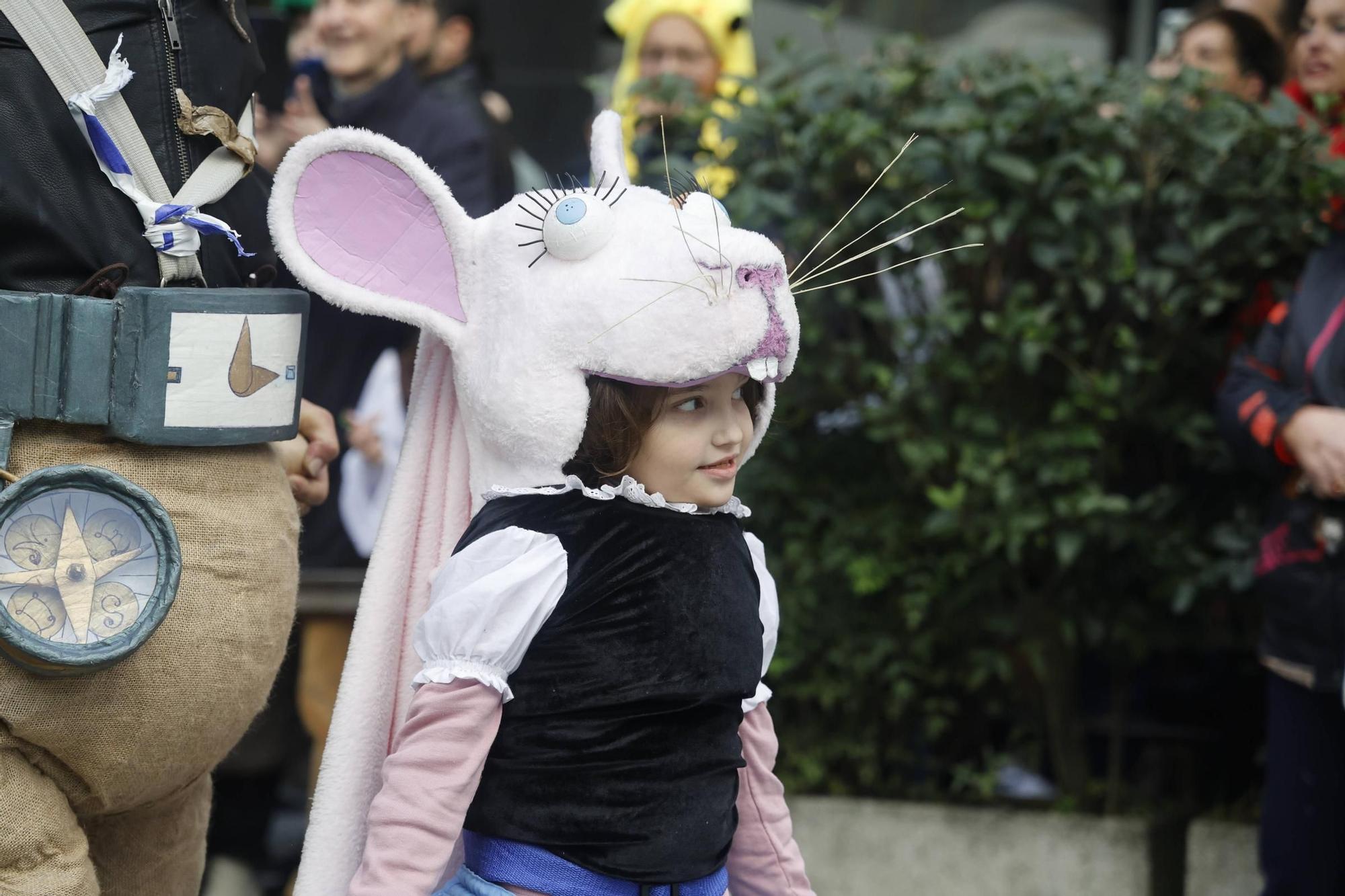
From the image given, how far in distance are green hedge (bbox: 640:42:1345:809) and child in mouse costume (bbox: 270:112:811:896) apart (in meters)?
1.69

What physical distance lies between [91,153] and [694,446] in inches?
33.2

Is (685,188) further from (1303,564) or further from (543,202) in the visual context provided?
(1303,564)

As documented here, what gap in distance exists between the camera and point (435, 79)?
4.56 metres

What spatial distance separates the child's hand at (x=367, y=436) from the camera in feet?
12.5

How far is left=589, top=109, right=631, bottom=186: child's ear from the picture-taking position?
229 cm

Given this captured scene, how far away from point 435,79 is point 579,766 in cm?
304

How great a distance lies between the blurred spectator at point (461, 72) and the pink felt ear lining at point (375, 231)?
1.58 metres

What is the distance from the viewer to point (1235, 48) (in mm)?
4242

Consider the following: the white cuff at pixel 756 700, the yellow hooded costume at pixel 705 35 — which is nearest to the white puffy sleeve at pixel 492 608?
the white cuff at pixel 756 700

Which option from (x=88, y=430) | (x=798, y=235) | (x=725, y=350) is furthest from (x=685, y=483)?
(x=798, y=235)

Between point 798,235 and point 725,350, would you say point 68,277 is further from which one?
point 798,235

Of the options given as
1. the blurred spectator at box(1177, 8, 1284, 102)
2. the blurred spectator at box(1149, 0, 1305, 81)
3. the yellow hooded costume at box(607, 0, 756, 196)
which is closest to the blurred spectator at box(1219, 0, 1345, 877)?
the blurred spectator at box(1149, 0, 1305, 81)

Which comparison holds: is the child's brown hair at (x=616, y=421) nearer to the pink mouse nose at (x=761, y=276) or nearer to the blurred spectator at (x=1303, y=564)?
the pink mouse nose at (x=761, y=276)

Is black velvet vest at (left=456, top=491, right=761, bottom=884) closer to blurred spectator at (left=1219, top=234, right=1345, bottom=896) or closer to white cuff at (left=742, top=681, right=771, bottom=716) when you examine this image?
white cuff at (left=742, top=681, right=771, bottom=716)
